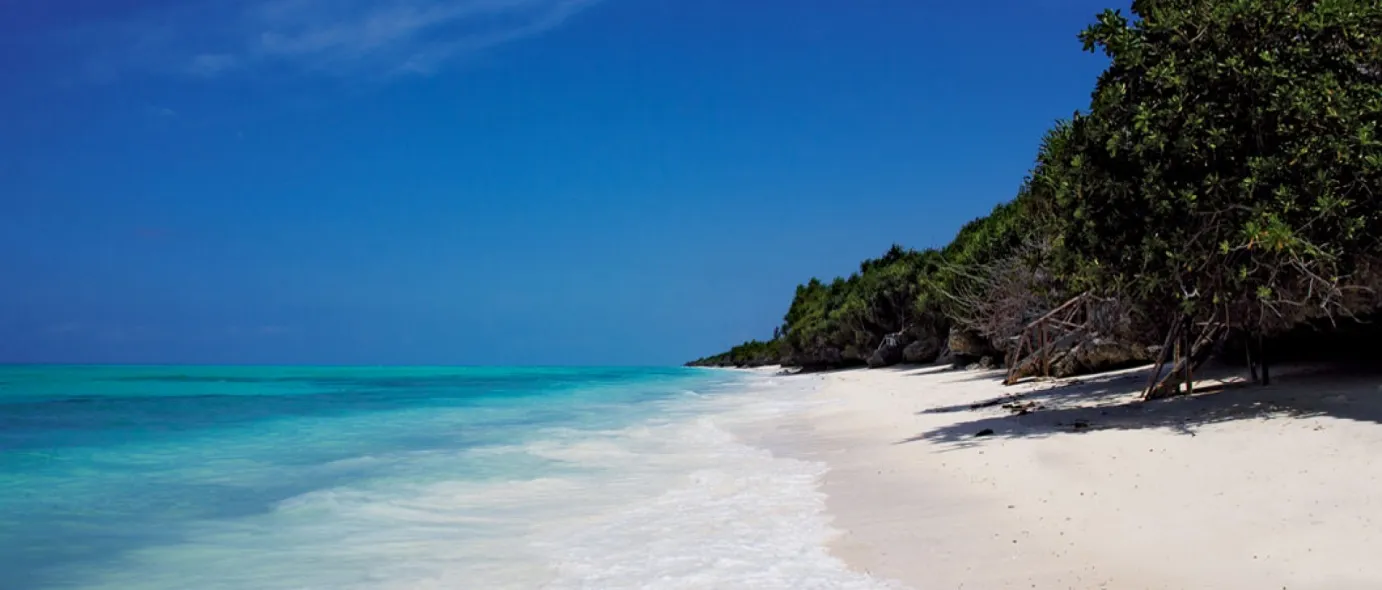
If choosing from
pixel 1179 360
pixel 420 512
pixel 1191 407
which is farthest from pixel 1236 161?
pixel 420 512

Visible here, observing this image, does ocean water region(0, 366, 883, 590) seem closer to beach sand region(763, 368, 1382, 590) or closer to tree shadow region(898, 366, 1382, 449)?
beach sand region(763, 368, 1382, 590)

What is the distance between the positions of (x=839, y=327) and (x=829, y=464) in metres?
37.9

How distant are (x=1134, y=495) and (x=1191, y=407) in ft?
15.3

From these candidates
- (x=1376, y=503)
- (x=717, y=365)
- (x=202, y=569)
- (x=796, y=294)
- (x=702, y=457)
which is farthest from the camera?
(x=717, y=365)

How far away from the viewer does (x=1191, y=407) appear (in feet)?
31.7

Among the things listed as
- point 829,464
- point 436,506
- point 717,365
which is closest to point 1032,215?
point 829,464

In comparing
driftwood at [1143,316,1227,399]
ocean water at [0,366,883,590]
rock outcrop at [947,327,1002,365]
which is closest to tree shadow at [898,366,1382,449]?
driftwood at [1143,316,1227,399]

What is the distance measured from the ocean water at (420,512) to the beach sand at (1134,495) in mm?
647

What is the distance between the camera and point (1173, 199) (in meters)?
8.77

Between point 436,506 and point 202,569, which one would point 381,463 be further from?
point 202,569

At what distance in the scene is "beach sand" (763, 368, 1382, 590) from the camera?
439cm

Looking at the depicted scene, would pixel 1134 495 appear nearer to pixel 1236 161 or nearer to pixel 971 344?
pixel 1236 161

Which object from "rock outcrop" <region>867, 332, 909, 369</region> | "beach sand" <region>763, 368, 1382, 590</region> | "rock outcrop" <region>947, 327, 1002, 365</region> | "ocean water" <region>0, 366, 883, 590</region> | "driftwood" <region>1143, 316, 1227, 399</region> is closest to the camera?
"beach sand" <region>763, 368, 1382, 590</region>

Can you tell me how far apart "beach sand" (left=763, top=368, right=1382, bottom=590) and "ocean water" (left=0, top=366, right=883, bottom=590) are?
65 cm
